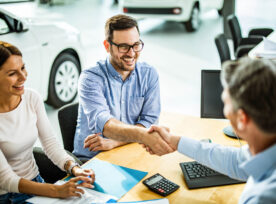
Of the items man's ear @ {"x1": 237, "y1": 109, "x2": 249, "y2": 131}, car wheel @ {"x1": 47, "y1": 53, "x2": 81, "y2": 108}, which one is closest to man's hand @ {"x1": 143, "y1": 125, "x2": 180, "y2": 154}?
man's ear @ {"x1": 237, "y1": 109, "x2": 249, "y2": 131}

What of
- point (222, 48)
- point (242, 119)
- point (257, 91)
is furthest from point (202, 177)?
point (222, 48)

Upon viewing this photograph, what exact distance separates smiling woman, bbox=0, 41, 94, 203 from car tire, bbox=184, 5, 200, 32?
6.50 m

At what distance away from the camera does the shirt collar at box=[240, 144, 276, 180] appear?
1140 mm

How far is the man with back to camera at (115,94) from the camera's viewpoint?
2166 mm

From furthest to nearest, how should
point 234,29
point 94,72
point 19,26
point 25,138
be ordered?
point 234,29
point 19,26
point 94,72
point 25,138

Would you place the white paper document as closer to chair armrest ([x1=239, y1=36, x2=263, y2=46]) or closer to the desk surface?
the desk surface

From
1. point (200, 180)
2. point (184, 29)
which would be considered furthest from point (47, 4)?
point (200, 180)

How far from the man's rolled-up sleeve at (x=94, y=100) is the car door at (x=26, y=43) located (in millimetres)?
1767

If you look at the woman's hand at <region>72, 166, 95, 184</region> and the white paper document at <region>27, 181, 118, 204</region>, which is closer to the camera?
the white paper document at <region>27, 181, 118, 204</region>

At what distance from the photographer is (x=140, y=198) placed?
164cm

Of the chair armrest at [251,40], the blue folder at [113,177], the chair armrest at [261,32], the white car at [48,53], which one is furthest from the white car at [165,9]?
the blue folder at [113,177]

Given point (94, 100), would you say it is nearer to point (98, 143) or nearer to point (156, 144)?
point (98, 143)

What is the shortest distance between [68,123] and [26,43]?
1.90 meters

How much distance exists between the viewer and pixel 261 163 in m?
1.16
